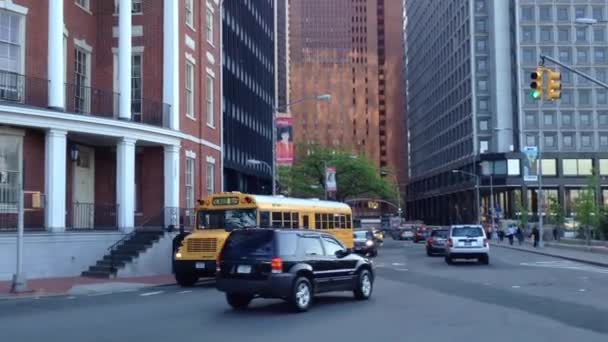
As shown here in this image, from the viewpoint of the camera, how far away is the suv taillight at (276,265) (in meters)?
14.5

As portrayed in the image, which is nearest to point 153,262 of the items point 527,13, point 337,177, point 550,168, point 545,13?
point 337,177

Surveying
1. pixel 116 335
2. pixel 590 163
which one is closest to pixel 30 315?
pixel 116 335

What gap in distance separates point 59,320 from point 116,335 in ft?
8.20

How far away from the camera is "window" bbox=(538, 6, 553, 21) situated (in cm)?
10294

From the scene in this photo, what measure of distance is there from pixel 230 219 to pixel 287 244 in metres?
7.58

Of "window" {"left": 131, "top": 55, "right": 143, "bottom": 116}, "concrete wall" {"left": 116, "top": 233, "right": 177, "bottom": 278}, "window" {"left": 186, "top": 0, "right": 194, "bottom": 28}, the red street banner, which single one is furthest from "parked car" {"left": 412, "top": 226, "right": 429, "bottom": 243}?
"concrete wall" {"left": 116, "top": 233, "right": 177, "bottom": 278}

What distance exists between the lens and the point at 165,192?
96.0ft

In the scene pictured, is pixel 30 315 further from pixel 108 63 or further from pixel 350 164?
pixel 350 164

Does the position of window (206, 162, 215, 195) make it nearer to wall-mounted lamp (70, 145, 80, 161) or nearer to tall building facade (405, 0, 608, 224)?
wall-mounted lamp (70, 145, 80, 161)

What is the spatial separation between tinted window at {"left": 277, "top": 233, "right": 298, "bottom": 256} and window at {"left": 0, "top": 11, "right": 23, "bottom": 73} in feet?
45.2

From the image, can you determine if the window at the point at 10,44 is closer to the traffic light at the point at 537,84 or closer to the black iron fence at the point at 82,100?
the black iron fence at the point at 82,100

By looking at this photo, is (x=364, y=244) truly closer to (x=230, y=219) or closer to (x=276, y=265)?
(x=230, y=219)

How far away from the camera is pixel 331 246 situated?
16344mm

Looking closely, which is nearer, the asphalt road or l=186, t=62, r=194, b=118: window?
the asphalt road
